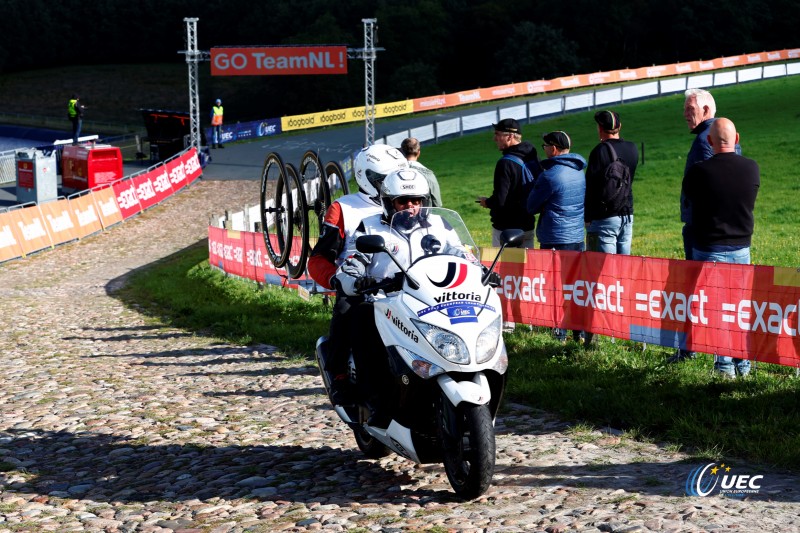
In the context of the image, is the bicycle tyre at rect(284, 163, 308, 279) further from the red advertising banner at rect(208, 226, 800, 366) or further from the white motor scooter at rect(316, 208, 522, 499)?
the white motor scooter at rect(316, 208, 522, 499)

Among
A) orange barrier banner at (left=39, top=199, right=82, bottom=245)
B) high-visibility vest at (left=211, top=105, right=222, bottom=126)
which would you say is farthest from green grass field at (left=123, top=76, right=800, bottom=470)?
high-visibility vest at (left=211, top=105, right=222, bottom=126)

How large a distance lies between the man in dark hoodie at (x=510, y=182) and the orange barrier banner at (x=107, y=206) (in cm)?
2408

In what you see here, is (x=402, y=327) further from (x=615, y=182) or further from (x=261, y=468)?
(x=615, y=182)

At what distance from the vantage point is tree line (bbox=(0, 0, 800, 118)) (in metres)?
85.2

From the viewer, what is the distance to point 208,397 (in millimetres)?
10664

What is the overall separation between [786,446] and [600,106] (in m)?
55.6

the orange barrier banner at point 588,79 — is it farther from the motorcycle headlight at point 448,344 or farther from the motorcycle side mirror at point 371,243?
the motorcycle headlight at point 448,344

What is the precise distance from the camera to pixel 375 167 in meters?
8.27

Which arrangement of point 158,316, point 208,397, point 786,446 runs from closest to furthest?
point 786,446 → point 208,397 → point 158,316

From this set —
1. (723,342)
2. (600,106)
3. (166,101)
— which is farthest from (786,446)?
(166,101)

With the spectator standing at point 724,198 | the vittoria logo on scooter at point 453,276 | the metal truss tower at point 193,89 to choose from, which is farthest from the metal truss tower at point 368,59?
the vittoria logo on scooter at point 453,276

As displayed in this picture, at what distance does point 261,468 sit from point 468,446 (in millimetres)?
2044

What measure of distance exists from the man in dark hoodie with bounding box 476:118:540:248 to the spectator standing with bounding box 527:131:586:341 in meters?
0.29

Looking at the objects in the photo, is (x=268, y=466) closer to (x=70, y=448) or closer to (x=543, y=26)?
(x=70, y=448)
